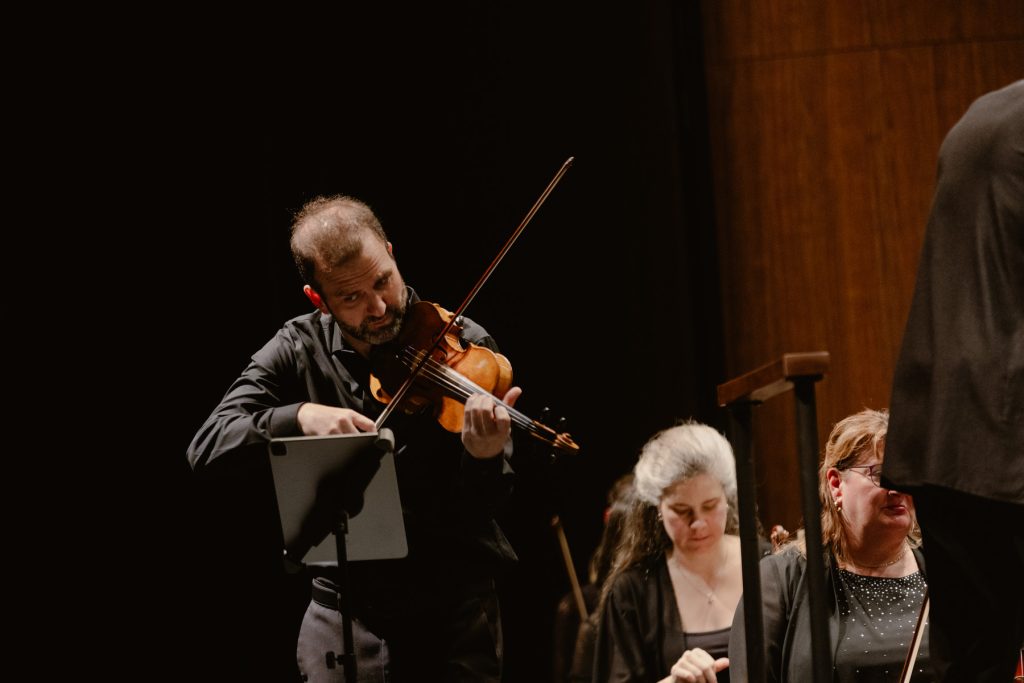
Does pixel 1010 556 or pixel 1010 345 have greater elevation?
pixel 1010 345

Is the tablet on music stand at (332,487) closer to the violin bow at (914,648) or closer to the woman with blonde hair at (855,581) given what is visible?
the woman with blonde hair at (855,581)

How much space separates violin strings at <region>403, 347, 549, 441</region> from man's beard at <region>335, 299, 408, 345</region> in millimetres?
84

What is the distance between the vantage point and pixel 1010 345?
1.32m

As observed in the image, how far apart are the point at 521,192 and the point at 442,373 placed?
64.4 inches

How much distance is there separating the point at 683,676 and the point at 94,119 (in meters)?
2.48

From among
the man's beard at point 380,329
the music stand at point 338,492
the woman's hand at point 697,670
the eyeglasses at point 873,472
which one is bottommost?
the woman's hand at point 697,670

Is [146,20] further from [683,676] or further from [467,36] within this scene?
[683,676]

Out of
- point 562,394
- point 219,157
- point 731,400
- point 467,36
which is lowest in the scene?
point 562,394

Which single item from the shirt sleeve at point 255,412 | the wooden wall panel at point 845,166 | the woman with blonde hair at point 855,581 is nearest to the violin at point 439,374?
the shirt sleeve at point 255,412

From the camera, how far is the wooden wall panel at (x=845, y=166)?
416cm

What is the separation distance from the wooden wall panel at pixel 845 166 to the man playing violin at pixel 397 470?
2019 mm

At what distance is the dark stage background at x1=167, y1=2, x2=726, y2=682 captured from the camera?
3615mm

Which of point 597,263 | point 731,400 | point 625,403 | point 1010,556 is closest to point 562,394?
point 625,403

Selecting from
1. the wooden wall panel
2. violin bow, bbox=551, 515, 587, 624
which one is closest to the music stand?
violin bow, bbox=551, 515, 587, 624
